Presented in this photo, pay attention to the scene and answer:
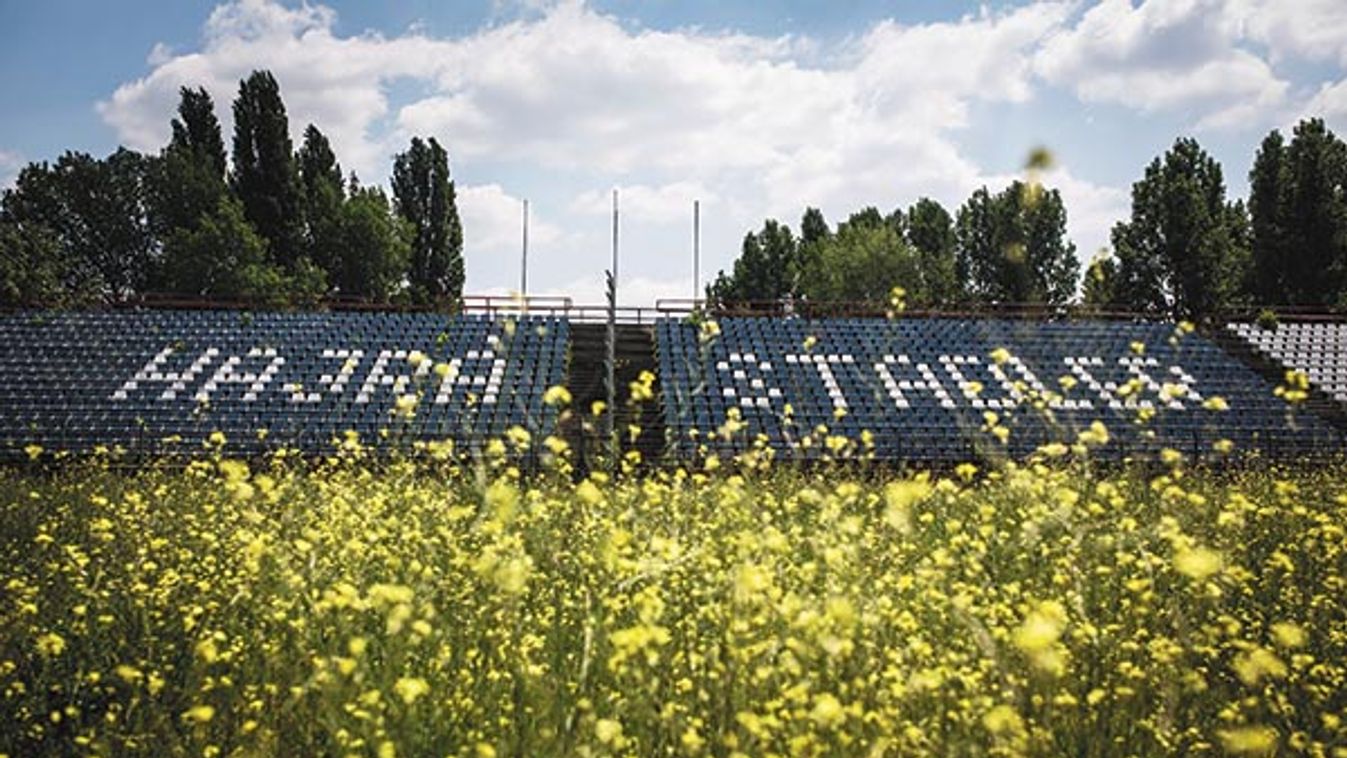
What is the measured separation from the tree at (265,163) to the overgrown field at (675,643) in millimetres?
40442

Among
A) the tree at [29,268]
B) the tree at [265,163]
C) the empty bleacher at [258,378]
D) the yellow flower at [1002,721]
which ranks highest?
the tree at [265,163]

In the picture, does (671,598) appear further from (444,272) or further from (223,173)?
(444,272)

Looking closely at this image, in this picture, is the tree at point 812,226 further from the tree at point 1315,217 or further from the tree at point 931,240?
the tree at point 1315,217

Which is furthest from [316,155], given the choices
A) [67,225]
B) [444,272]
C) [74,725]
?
[74,725]

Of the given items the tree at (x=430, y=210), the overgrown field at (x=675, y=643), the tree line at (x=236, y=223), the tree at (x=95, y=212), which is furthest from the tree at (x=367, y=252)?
the overgrown field at (x=675, y=643)

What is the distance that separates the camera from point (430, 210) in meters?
55.2

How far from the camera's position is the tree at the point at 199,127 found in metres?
46.1

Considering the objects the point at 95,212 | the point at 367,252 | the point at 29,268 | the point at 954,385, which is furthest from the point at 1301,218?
the point at 95,212

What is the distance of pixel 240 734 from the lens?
438cm

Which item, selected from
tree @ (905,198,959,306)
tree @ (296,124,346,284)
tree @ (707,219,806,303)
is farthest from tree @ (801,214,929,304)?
tree @ (296,124,346,284)

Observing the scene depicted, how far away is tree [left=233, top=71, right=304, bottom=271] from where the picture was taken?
145 ft

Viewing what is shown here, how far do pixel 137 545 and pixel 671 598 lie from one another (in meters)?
5.41

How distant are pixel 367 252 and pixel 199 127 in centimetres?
1029

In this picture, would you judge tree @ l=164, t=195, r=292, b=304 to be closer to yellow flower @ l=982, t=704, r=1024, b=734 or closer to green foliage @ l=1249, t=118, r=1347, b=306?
yellow flower @ l=982, t=704, r=1024, b=734
